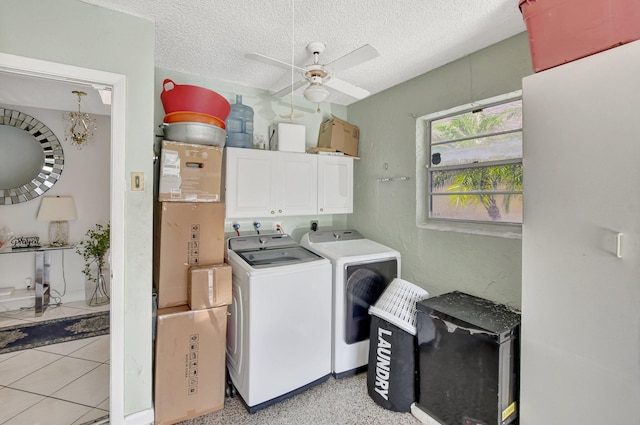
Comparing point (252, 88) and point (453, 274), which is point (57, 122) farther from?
point (453, 274)

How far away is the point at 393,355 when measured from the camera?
202 centimetres

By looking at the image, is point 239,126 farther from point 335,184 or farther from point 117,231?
point 117,231

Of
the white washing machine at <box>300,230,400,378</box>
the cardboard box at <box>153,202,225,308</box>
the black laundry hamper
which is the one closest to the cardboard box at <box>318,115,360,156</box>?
the white washing machine at <box>300,230,400,378</box>

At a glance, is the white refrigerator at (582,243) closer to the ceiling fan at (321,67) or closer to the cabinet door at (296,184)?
the ceiling fan at (321,67)

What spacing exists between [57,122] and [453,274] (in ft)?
16.3

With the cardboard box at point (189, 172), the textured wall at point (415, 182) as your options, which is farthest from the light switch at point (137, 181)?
the textured wall at point (415, 182)

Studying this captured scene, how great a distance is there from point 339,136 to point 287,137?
1.90 feet

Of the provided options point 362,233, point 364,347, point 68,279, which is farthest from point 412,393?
point 68,279

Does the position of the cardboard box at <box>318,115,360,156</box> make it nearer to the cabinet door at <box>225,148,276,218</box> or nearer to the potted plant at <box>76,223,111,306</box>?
the cabinet door at <box>225,148,276,218</box>

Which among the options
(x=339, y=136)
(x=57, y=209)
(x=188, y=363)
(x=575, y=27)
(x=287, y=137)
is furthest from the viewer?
(x=57, y=209)

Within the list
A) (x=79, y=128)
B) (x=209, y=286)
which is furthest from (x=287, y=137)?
(x=79, y=128)

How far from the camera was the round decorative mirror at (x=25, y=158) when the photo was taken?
3.52 meters

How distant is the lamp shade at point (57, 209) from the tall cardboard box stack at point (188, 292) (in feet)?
8.43

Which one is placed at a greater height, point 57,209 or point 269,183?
point 269,183
